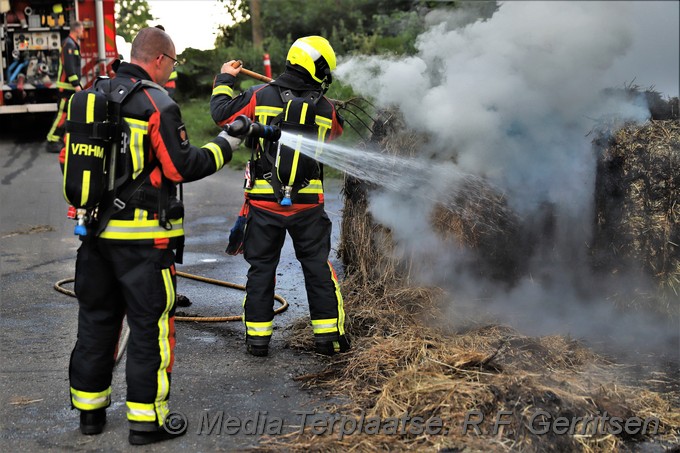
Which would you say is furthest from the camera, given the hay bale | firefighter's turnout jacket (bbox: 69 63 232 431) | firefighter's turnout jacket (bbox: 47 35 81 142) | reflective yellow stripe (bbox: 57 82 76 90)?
reflective yellow stripe (bbox: 57 82 76 90)

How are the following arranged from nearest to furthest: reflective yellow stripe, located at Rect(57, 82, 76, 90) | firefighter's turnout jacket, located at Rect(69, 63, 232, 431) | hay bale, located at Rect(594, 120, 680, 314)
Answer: firefighter's turnout jacket, located at Rect(69, 63, 232, 431), hay bale, located at Rect(594, 120, 680, 314), reflective yellow stripe, located at Rect(57, 82, 76, 90)

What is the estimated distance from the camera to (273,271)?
16.5ft

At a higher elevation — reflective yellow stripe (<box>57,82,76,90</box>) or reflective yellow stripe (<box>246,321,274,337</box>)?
reflective yellow stripe (<box>57,82,76,90</box>)

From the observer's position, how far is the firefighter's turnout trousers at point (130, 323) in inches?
149

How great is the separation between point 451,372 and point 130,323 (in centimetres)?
163

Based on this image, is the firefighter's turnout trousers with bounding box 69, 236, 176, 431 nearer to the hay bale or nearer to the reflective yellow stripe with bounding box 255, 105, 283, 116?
the reflective yellow stripe with bounding box 255, 105, 283, 116

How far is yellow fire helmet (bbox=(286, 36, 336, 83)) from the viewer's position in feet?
16.3

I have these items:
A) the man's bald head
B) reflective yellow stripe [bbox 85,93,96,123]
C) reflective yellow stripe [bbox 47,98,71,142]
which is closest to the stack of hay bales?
reflective yellow stripe [bbox 85,93,96,123]

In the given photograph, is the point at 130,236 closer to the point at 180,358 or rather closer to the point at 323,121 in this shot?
the point at 180,358

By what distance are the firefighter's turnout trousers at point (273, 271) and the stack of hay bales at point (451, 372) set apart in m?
0.26

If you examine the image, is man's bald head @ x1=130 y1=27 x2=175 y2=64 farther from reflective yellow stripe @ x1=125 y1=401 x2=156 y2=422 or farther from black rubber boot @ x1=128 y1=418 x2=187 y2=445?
black rubber boot @ x1=128 y1=418 x2=187 y2=445

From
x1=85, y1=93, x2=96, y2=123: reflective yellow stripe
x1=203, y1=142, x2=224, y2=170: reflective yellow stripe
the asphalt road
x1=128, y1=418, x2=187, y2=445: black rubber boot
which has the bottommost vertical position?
the asphalt road

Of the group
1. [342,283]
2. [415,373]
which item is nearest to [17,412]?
[415,373]

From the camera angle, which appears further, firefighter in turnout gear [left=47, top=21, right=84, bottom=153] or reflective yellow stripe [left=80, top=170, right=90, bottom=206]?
firefighter in turnout gear [left=47, top=21, right=84, bottom=153]
